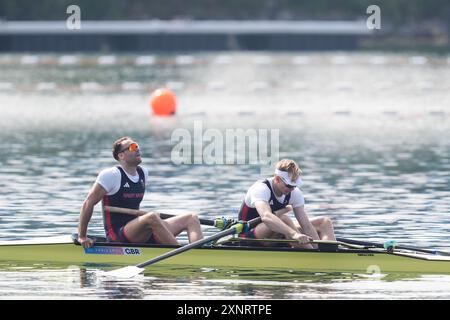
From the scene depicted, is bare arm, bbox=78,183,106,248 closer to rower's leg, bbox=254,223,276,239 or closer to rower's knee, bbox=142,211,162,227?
rower's knee, bbox=142,211,162,227

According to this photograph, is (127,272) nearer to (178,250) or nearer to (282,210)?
(178,250)

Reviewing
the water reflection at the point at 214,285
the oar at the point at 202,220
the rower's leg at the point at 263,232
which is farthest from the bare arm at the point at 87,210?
the rower's leg at the point at 263,232

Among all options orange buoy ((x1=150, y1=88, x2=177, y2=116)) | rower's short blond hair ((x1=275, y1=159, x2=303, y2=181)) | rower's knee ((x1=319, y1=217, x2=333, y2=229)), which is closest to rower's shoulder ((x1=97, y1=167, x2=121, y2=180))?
rower's short blond hair ((x1=275, y1=159, x2=303, y2=181))

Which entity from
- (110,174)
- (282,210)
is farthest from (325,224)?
(110,174)

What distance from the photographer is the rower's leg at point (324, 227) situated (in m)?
21.6

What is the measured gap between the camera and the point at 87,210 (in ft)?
69.6

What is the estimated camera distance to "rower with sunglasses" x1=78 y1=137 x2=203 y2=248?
2142cm

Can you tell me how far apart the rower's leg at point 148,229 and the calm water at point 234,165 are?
0.65 m

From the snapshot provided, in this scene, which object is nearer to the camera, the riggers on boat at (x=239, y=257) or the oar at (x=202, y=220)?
the riggers on boat at (x=239, y=257)

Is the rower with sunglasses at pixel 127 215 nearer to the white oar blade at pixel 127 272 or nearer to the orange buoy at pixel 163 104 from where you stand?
the white oar blade at pixel 127 272
